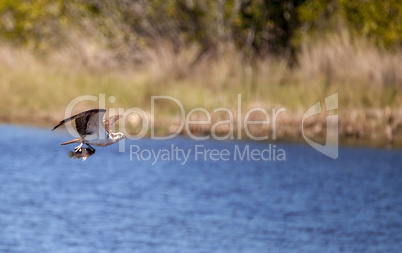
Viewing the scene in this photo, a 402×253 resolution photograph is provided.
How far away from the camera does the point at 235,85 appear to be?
62.7ft

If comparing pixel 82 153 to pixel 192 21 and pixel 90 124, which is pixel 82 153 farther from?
pixel 192 21

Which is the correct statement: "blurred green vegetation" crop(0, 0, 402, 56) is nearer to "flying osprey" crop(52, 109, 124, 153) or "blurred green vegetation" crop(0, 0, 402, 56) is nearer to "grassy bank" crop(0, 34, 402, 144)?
"grassy bank" crop(0, 34, 402, 144)

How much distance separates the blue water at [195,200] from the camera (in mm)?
11297

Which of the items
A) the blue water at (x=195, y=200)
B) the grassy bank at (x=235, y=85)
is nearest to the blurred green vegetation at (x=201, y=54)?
the grassy bank at (x=235, y=85)

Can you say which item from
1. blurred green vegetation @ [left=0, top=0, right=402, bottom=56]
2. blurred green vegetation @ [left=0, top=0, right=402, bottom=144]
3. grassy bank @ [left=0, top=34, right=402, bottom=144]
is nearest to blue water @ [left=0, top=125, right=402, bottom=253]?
grassy bank @ [left=0, top=34, right=402, bottom=144]

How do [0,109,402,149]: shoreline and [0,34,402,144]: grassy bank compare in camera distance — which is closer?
[0,109,402,149]: shoreline

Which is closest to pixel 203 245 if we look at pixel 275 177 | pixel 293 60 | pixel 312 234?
pixel 312 234

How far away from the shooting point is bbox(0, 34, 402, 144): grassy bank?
17.8 m

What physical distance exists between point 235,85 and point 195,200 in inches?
231

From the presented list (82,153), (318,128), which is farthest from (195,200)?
(82,153)

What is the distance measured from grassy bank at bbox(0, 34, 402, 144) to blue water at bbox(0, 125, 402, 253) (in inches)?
33.6

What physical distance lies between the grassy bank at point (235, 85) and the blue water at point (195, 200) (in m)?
0.85

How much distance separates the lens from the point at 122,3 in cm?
2369

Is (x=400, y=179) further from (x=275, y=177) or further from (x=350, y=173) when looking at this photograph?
(x=275, y=177)
